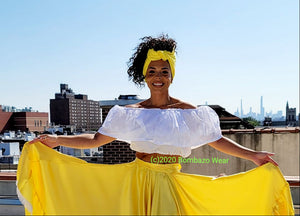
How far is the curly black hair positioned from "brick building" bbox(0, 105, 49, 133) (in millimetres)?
81638

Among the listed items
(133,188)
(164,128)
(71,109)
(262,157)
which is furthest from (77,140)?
(71,109)

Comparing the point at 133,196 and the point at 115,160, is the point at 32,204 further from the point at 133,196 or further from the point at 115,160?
the point at 115,160

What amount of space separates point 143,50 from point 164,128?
64 cm

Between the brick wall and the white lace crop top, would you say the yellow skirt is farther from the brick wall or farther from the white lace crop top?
the brick wall

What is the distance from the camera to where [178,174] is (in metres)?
2.12

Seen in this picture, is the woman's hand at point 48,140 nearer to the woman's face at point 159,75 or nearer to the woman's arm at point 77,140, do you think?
the woman's arm at point 77,140

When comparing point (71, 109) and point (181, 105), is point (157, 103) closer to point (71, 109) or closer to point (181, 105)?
point (181, 105)

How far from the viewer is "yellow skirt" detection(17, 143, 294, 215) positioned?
2.08m

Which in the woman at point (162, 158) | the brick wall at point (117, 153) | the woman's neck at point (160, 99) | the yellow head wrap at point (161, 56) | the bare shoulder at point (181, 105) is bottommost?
the brick wall at point (117, 153)

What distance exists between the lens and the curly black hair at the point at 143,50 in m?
2.24

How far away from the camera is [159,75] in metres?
2.21

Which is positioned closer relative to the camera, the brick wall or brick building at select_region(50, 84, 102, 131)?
the brick wall

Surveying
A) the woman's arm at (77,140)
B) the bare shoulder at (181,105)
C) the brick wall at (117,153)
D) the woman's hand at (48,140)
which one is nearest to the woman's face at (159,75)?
the bare shoulder at (181,105)

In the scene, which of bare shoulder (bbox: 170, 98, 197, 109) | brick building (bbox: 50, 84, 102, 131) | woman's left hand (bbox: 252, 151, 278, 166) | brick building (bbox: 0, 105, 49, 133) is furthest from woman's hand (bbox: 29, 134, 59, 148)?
brick building (bbox: 50, 84, 102, 131)
